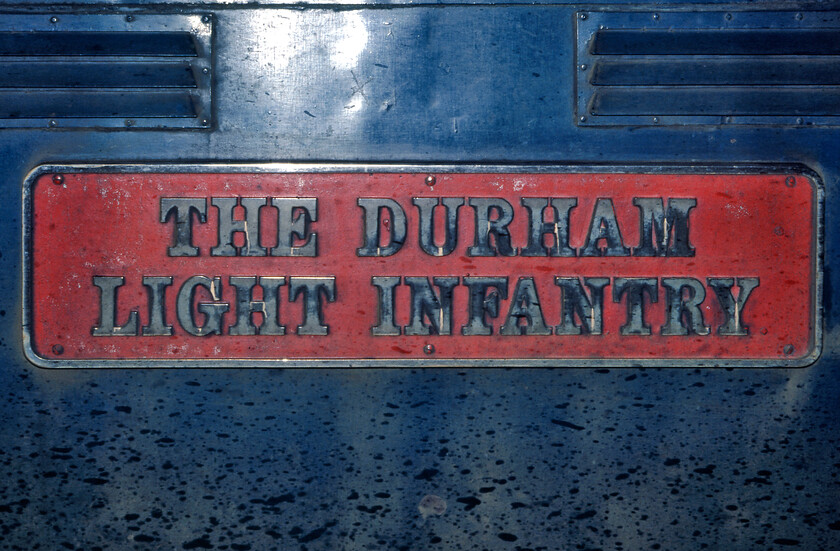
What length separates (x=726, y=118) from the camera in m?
1.93

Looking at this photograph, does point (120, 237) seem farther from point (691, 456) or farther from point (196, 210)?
point (691, 456)

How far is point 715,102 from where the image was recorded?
1925 mm

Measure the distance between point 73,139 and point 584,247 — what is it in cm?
128

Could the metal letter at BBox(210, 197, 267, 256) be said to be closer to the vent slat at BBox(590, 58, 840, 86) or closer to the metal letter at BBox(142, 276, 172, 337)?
the metal letter at BBox(142, 276, 172, 337)

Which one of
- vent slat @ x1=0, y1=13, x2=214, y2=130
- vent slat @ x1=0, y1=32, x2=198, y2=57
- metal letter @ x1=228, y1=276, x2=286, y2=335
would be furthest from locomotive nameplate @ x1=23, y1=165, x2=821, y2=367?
vent slat @ x1=0, y1=32, x2=198, y2=57

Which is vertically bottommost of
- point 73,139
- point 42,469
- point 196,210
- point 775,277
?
point 42,469

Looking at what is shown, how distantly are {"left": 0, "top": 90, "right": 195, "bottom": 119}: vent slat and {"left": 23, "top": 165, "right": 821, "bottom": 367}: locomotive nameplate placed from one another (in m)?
0.14

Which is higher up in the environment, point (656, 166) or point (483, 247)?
point (656, 166)

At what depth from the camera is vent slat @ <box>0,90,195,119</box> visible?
1.90 metres

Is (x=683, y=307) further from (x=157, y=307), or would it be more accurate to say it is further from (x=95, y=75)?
(x=95, y=75)

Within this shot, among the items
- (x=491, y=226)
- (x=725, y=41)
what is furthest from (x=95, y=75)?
(x=725, y=41)

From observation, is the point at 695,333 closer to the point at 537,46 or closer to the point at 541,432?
the point at 541,432

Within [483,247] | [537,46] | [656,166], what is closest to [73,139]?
[483,247]

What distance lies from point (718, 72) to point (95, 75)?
1.52 metres
